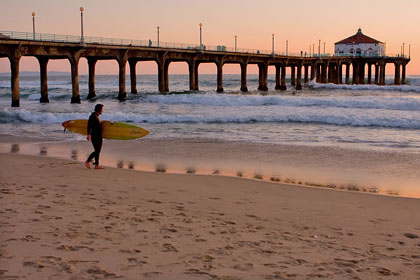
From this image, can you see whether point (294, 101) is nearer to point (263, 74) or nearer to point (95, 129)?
point (263, 74)

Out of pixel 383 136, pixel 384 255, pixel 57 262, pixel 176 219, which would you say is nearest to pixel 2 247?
pixel 57 262

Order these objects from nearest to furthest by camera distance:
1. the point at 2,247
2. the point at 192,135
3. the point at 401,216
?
1. the point at 2,247
2. the point at 401,216
3. the point at 192,135

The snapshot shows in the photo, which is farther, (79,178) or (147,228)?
(79,178)

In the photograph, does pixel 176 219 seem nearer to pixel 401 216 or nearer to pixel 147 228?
pixel 147 228

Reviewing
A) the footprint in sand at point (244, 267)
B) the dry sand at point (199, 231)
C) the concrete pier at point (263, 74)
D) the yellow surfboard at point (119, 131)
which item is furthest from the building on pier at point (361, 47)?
the footprint in sand at point (244, 267)

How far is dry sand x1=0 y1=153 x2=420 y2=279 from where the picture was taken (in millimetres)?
4625

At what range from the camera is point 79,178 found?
9086 mm

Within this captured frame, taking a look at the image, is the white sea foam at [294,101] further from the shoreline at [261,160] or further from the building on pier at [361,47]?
the building on pier at [361,47]

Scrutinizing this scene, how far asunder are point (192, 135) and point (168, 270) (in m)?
12.7

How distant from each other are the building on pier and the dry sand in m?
79.5

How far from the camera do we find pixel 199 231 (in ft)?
18.9

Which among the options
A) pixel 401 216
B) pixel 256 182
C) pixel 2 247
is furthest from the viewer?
pixel 256 182

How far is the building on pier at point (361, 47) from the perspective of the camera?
83.3 m

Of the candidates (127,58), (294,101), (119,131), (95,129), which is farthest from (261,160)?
(127,58)
